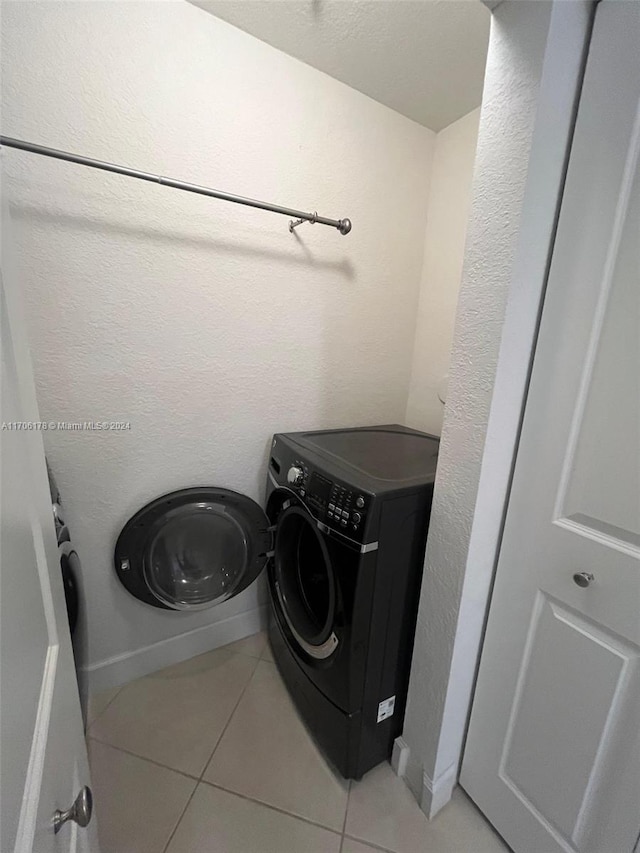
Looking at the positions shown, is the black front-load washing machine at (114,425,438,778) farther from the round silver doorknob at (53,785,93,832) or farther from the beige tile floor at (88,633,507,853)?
the round silver doorknob at (53,785,93,832)

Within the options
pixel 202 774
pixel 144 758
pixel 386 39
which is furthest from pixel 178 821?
pixel 386 39

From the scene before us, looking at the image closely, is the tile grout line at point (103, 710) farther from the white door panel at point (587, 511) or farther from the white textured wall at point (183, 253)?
the white door panel at point (587, 511)

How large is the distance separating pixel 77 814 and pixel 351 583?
2.15ft

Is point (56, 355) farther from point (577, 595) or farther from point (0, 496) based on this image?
point (577, 595)

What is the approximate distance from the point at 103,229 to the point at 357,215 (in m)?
0.99

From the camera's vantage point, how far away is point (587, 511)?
29.9 inches

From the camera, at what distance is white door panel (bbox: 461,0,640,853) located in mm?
683

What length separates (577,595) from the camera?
0.78 meters

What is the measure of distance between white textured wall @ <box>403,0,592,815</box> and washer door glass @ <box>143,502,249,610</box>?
781mm

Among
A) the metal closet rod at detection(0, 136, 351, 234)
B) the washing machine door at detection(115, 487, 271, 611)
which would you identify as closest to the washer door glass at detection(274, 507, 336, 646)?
the washing machine door at detection(115, 487, 271, 611)

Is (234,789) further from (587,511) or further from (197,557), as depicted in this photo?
(587,511)

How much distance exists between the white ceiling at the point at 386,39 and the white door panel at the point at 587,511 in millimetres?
645

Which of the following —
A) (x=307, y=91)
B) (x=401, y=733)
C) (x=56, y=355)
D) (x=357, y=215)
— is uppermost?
(x=307, y=91)

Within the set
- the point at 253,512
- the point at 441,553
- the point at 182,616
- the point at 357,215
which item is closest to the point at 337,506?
the point at 441,553
